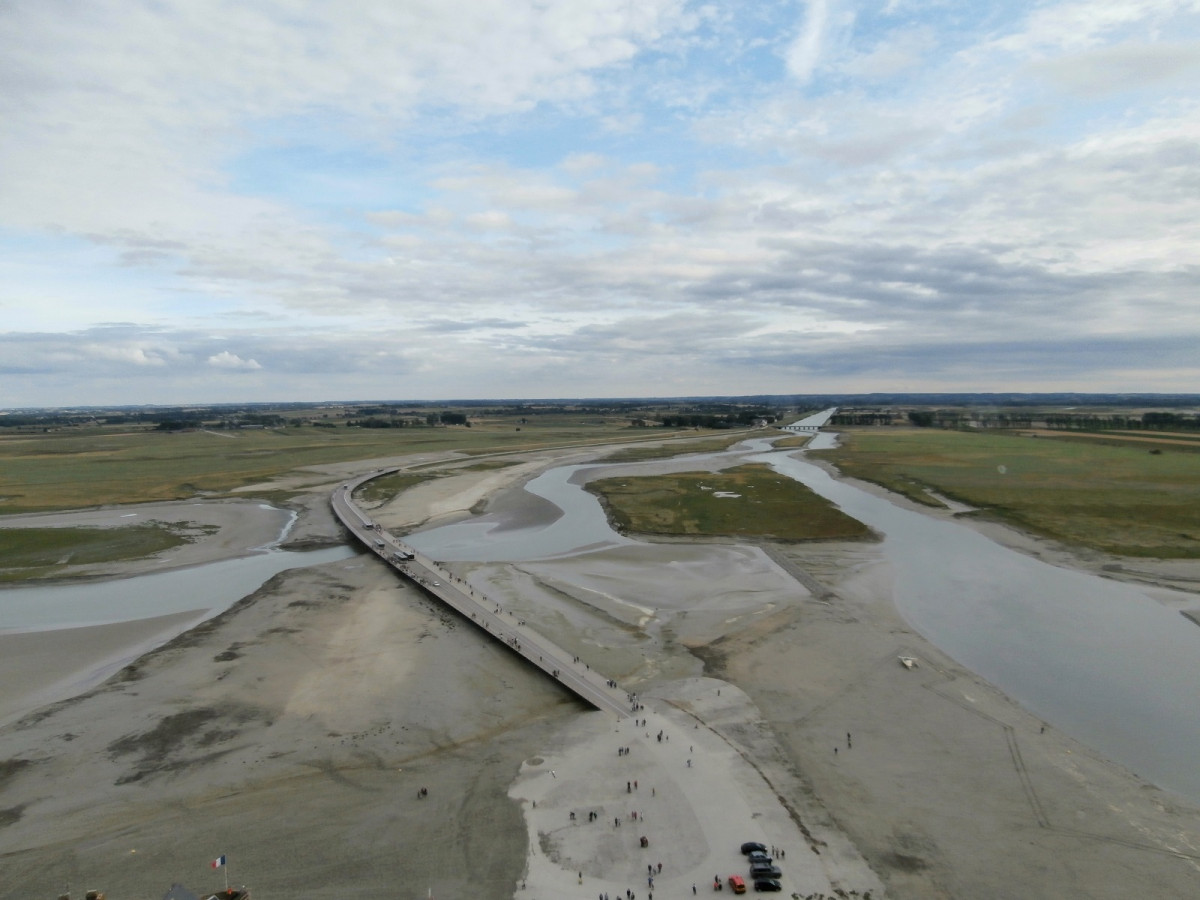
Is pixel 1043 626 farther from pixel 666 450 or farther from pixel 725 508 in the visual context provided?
pixel 666 450

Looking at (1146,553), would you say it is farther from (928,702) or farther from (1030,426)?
(1030,426)

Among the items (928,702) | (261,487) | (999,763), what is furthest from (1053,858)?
(261,487)

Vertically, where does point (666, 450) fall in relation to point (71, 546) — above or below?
above

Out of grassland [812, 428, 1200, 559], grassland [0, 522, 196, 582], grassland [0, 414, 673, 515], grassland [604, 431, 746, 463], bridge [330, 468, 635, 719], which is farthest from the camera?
grassland [604, 431, 746, 463]

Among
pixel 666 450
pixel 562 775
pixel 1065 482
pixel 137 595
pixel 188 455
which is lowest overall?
pixel 137 595

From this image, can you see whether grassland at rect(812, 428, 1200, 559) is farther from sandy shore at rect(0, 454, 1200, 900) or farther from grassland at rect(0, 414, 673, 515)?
grassland at rect(0, 414, 673, 515)

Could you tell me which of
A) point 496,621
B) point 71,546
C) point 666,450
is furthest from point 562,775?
point 666,450

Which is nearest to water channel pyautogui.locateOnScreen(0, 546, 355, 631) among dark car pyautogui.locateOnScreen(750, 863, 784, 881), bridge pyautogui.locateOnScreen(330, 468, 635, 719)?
bridge pyautogui.locateOnScreen(330, 468, 635, 719)

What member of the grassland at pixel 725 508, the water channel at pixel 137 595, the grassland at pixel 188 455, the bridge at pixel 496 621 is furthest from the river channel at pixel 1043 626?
the grassland at pixel 188 455
